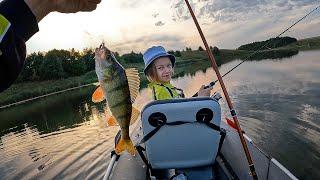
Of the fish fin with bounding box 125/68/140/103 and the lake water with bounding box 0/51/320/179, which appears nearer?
the fish fin with bounding box 125/68/140/103

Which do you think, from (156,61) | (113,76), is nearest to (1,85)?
(113,76)

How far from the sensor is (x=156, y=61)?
21.2ft

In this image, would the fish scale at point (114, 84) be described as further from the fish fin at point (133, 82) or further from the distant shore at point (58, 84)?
the distant shore at point (58, 84)

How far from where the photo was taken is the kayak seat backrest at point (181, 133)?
4969mm

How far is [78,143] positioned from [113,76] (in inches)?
508

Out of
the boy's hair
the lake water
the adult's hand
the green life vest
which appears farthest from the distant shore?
the adult's hand

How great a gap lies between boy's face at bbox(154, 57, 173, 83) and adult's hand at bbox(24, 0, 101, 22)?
4919mm

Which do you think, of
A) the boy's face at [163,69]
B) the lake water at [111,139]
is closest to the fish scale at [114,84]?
the boy's face at [163,69]

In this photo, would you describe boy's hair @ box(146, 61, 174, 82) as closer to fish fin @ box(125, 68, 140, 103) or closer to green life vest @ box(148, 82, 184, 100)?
green life vest @ box(148, 82, 184, 100)

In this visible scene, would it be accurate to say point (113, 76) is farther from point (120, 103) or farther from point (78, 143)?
point (78, 143)

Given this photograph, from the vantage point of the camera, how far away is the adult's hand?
4.10 feet

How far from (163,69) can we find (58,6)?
5.10 metres

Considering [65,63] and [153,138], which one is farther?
[65,63]

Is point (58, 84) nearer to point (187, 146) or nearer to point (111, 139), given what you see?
point (111, 139)
